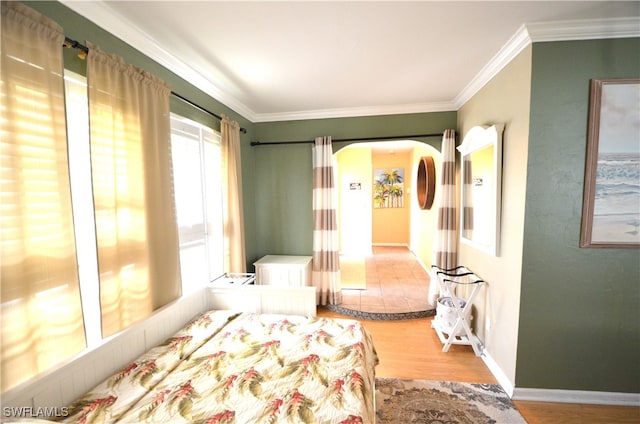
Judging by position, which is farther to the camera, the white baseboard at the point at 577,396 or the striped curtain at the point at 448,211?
Result: the striped curtain at the point at 448,211

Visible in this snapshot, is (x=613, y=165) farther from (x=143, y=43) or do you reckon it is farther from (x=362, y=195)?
(x=362, y=195)

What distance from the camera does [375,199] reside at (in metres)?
6.48

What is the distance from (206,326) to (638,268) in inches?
114

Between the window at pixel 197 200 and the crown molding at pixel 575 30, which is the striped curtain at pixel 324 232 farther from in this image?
the crown molding at pixel 575 30

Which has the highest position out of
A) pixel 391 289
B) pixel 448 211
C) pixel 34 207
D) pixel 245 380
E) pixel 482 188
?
pixel 482 188

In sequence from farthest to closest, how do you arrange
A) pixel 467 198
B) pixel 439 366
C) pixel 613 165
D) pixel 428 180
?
pixel 428 180
pixel 467 198
pixel 439 366
pixel 613 165

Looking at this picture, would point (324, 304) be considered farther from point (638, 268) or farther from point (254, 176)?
point (638, 268)

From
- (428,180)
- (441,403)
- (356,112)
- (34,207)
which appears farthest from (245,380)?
(428,180)

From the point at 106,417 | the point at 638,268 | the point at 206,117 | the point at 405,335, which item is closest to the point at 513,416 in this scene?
the point at 405,335

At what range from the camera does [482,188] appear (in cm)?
222

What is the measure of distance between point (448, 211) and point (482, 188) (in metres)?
0.71

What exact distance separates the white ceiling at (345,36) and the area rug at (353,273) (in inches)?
104

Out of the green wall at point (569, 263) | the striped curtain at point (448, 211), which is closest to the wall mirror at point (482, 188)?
the striped curtain at point (448, 211)

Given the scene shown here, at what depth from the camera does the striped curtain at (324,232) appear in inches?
122
